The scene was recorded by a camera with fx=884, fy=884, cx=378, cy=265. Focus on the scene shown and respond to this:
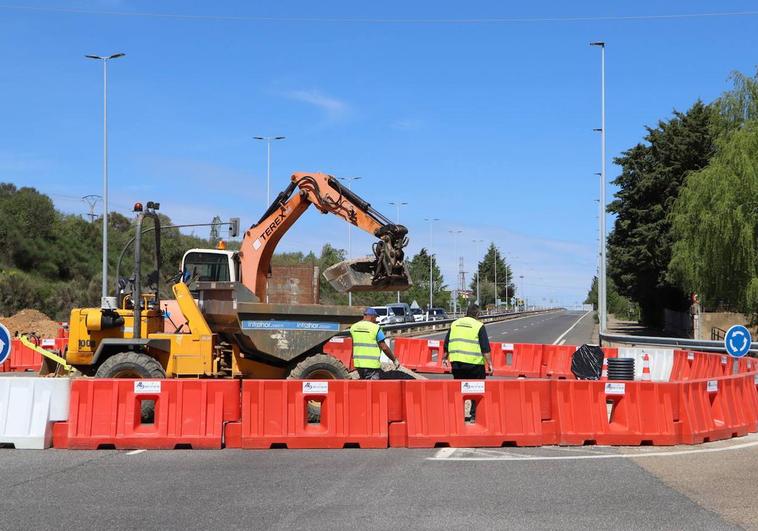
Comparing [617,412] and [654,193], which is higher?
[654,193]

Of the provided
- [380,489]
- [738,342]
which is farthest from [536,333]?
[380,489]

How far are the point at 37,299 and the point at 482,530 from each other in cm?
4693

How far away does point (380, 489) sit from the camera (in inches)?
324

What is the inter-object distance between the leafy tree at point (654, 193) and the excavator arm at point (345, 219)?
36942 millimetres

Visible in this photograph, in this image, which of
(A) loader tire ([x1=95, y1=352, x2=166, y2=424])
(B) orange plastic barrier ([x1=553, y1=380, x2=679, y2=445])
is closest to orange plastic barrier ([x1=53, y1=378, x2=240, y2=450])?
(A) loader tire ([x1=95, y1=352, x2=166, y2=424])

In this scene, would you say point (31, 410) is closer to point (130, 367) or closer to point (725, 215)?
point (130, 367)

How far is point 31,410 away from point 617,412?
716cm

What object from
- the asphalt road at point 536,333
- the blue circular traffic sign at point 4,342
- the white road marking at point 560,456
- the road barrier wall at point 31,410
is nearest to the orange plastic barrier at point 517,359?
the white road marking at point 560,456

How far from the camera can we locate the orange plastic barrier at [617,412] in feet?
36.0

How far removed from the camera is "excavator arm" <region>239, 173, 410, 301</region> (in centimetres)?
1441

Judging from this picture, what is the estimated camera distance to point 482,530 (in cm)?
671

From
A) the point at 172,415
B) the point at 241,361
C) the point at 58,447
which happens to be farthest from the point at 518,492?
the point at 241,361

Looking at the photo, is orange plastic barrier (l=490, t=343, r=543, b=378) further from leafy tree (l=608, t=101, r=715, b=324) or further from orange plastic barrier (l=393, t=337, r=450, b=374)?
leafy tree (l=608, t=101, r=715, b=324)

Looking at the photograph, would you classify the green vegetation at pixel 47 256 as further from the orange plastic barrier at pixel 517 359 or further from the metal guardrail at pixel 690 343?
the metal guardrail at pixel 690 343
